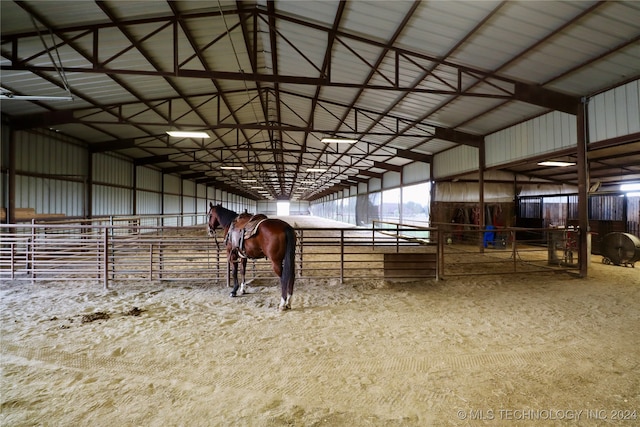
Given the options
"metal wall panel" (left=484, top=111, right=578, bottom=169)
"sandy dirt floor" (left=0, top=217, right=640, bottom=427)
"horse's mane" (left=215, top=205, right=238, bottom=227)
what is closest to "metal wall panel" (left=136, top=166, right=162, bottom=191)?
"sandy dirt floor" (left=0, top=217, right=640, bottom=427)

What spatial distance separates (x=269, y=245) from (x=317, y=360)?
2.32 metres

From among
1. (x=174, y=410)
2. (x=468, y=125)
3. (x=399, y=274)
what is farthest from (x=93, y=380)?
(x=468, y=125)

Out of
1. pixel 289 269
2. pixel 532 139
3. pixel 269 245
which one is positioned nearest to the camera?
pixel 289 269

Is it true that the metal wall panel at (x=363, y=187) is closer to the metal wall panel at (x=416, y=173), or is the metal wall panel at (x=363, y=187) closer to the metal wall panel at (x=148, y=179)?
the metal wall panel at (x=416, y=173)

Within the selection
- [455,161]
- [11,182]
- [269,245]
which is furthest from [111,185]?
[455,161]

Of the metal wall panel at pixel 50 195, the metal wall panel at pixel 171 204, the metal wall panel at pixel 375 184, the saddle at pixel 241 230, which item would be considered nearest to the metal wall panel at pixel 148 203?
the metal wall panel at pixel 171 204

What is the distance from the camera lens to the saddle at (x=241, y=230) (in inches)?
206

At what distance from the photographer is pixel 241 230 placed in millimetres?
5383

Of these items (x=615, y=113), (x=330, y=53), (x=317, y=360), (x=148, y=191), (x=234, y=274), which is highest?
(x=330, y=53)

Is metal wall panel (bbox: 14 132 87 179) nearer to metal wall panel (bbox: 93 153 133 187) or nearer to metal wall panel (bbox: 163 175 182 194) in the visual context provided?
metal wall panel (bbox: 93 153 133 187)

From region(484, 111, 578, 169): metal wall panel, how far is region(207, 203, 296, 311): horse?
816cm

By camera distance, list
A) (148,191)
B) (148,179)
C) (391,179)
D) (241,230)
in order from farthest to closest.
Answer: (391,179), (148,179), (148,191), (241,230)

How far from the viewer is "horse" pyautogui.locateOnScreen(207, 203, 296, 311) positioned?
4777 mm

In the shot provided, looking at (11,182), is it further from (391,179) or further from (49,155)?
(391,179)
